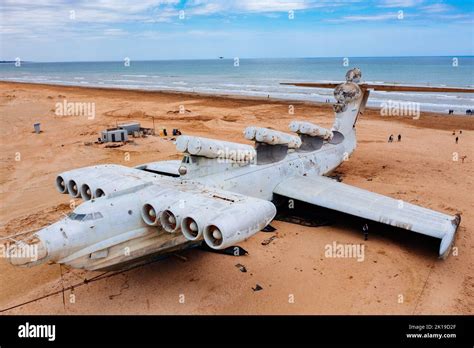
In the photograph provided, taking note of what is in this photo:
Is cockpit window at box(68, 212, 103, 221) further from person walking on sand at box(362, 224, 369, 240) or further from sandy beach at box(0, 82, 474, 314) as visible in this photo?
person walking on sand at box(362, 224, 369, 240)

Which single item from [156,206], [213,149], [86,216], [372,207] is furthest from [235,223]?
[372,207]

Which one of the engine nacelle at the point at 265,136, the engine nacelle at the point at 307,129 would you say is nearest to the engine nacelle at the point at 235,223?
the engine nacelle at the point at 265,136

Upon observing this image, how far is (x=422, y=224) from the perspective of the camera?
13320mm

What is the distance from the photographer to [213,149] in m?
13.8

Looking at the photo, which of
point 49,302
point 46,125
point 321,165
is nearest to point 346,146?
point 321,165

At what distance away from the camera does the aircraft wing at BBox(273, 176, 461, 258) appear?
1313 cm

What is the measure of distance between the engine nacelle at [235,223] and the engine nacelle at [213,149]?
3672 millimetres

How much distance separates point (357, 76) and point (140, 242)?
59.1ft

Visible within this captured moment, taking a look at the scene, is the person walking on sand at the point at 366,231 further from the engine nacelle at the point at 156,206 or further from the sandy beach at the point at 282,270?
the engine nacelle at the point at 156,206

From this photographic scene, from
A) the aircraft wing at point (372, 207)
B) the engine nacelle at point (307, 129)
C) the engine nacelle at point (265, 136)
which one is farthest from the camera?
the engine nacelle at point (307, 129)

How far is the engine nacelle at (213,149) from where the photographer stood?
525 inches

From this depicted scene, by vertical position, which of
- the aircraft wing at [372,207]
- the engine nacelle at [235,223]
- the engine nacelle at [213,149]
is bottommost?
the aircraft wing at [372,207]

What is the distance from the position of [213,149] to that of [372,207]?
664 cm
